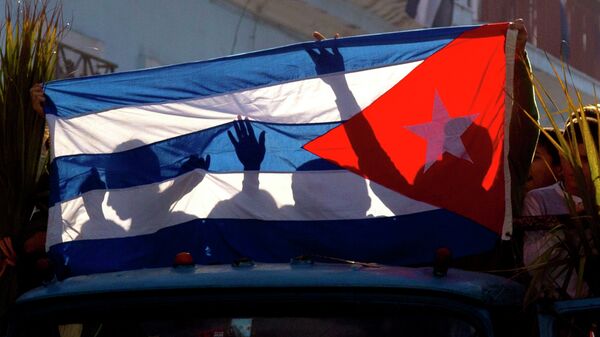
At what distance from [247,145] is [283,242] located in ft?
1.52

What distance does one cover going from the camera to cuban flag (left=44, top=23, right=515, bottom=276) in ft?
14.5

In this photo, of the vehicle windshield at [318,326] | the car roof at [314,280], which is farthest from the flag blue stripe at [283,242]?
the vehicle windshield at [318,326]

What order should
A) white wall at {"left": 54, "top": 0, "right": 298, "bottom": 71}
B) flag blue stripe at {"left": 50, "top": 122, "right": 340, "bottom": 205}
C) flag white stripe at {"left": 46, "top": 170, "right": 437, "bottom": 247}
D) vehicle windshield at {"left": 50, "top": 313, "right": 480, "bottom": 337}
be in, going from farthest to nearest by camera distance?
white wall at {"left": 54, "top": 0, "right": 298, "bottom": 71} → flag blue stripe at {"left": 50, "top": 122, "right": 340, "bottom": 205} → flag white stripe at {"left": 46, "top": 170, "right": 437, "bottom": 247} → vehicle windshield at {"left": 50, "top": 313, "right": 480, "bottom": 337}

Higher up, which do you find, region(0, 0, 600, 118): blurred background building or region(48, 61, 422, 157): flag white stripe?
region(0, 0, 600, 118): blurred background building

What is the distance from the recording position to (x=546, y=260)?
3.88 meters

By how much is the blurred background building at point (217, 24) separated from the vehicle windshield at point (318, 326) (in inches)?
345

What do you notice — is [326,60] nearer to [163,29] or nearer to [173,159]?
[173,159]

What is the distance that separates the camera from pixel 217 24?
17.3 m

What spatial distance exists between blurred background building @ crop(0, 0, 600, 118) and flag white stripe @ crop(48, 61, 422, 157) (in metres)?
7.48

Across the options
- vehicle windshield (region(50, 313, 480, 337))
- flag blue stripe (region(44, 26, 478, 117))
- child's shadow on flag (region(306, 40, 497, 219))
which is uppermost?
flag blue stripe (region(44, 26, 478, 117))

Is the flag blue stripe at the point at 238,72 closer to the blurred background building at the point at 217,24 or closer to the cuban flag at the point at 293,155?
the cuban flag at the point at 293,155

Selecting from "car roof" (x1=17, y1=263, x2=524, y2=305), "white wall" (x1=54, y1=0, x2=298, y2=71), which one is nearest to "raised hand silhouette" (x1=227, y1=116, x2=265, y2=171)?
"car roof" (x1=17, y1=263, x2=524, y2=305)

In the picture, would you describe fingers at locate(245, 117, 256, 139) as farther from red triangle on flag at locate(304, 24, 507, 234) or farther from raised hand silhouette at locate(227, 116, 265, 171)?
red triangle on flag at locate(304, 24, 507, 234)

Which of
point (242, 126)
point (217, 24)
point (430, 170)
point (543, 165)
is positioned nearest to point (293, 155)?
point (242, 126)
